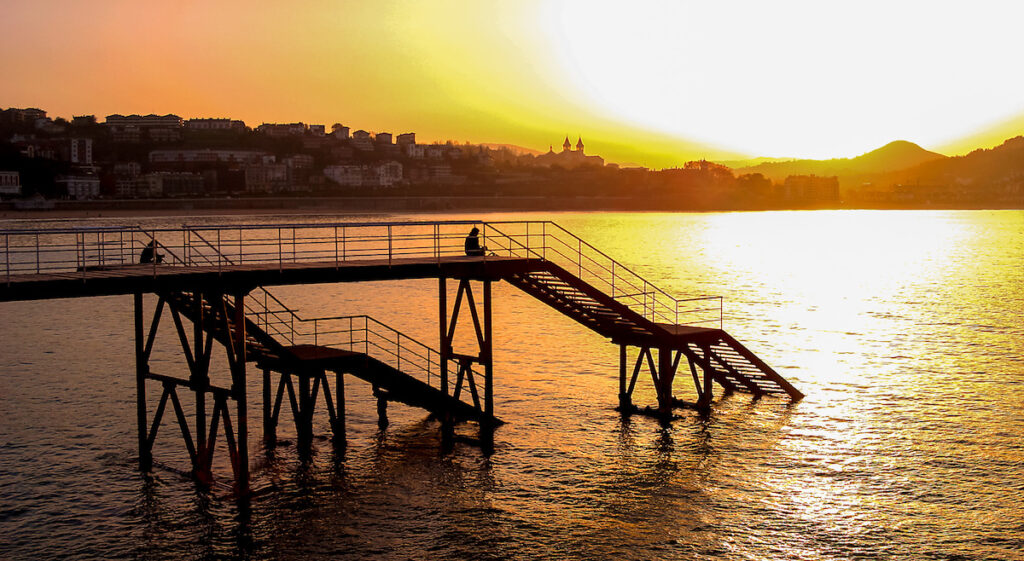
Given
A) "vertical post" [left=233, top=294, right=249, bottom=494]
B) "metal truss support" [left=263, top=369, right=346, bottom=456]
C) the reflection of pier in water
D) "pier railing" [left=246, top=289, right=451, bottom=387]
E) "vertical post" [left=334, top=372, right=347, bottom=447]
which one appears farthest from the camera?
"pier railing" [left=246, top=289, right=451, bottom=387]

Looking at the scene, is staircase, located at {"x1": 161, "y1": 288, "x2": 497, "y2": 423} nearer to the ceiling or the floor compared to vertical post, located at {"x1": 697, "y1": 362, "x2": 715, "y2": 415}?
nearer to the ceiling

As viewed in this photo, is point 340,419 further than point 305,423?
Yes

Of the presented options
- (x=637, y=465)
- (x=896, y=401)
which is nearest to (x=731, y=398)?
(x=896, y=401)

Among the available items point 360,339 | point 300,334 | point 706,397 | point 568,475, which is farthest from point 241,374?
point 360,339

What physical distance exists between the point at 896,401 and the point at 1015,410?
15.7 ft

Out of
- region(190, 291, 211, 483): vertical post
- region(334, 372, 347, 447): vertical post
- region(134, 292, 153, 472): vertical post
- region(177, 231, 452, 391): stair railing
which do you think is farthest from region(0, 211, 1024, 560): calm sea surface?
region(177, 231, 452, 391): stair railing

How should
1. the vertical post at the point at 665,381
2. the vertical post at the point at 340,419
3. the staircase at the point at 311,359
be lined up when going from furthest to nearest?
the vertical post at the point at 665,381, the vertical post at the point at 340,419, the staircase at the point at 311,359

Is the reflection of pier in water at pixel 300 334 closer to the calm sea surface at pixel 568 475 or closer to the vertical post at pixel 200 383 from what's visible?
the vertical post at pixel 200 383

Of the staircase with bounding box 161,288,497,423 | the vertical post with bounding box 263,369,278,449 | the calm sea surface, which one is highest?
the staircase with bounding box 161,288,497,423

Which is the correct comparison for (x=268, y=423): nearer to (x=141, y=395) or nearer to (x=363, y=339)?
(x=141, y=395)

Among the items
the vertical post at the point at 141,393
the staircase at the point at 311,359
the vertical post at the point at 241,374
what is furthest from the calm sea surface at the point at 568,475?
the vertical post at the point at 241,374

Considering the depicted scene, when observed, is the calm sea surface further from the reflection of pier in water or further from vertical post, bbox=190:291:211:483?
the reflection of pier in water

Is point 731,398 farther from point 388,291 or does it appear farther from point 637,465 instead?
point 388,291

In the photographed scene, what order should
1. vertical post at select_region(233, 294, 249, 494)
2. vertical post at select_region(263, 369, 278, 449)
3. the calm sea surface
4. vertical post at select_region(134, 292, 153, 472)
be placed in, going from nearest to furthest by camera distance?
the calm sea surface, vertical post at select_region(233, 294, 249, 494), vertical post at select_region(134, 292, 153, 472), vertical post at select_region(263, 369, 278, 449)
